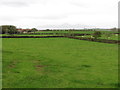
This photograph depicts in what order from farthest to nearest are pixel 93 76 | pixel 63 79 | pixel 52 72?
pixel 52 72
pixel 93 76
pixel 63 79

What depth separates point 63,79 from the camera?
12781mm

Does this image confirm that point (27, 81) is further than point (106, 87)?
Yes

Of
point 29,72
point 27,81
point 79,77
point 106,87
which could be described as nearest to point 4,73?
point 29,72

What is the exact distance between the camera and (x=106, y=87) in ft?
36.3

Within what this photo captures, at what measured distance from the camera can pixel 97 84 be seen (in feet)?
38.2

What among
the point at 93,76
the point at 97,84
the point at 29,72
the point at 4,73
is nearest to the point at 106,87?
the point at 97,84

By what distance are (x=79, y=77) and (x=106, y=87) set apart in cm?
273

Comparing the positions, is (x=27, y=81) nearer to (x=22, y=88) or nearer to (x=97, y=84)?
(x=22, y=88)

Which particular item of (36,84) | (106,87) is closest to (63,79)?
(36,84)

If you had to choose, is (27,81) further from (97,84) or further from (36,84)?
(97,84)

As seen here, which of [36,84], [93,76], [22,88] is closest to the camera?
[22,88]

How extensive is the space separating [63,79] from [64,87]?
5.69 feet

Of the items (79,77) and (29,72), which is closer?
(79,77)

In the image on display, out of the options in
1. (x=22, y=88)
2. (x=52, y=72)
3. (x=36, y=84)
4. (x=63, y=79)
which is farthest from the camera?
(x=52, y=72)
